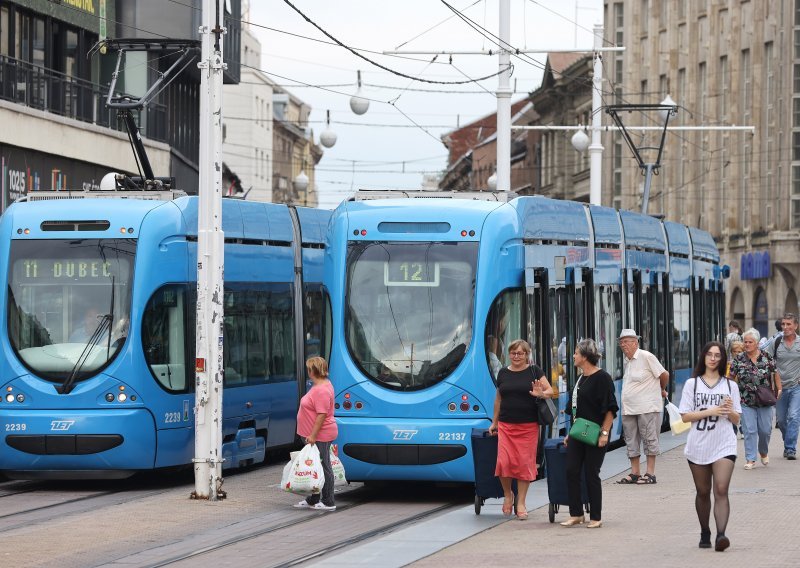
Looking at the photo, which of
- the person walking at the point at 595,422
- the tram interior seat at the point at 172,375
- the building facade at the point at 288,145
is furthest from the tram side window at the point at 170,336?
the building facade at the point at 288,145

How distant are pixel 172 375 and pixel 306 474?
3.25m

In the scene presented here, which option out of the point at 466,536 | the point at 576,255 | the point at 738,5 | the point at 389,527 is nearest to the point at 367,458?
the point at 389,527

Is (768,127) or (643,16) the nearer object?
(768,127)

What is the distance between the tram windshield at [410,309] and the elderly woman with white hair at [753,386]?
4.53 metres

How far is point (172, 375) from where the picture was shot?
19516mm

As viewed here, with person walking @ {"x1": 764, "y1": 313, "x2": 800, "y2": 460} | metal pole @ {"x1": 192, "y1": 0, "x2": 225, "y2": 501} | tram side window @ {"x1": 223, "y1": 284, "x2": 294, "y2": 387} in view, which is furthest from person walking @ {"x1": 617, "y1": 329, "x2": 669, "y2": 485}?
tram side window @ {"x1": 223, "y1": 284, "x2": 294, "y2": 387}

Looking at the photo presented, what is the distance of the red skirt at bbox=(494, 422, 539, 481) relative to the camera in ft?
50.7

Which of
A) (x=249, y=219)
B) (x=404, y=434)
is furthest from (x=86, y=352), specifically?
(x=404, y=434)

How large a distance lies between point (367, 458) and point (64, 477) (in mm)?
4466

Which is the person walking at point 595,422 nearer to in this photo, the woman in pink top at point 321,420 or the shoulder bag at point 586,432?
the shoulder bag at point 586,432

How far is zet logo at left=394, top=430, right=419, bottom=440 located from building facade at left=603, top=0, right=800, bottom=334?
3759 centimetres

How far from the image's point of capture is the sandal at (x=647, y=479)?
62.4 ft

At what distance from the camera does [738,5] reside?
67688mm

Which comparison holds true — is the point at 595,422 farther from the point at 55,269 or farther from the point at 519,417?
the point at 55,269
